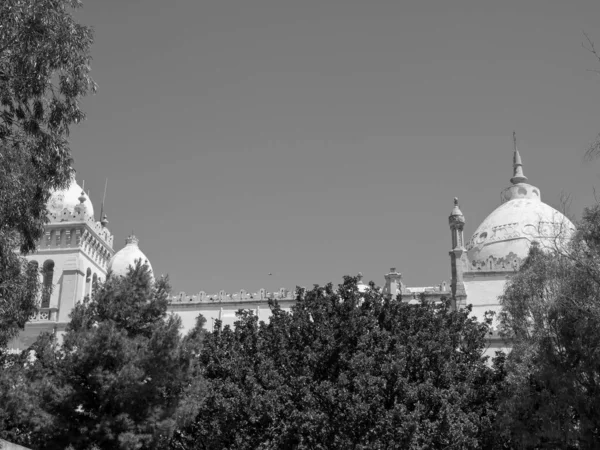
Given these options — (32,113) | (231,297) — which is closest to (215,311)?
(231,297)

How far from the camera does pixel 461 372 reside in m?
22.0

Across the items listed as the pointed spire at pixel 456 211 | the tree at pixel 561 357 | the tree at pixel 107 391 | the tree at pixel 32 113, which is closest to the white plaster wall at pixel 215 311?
the pointed spire at pixel 456 211

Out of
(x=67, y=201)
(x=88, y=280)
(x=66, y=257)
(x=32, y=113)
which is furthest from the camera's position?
(x=67, y=201)

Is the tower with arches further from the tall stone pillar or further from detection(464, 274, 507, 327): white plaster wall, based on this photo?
detection(464, 274, 507, 327): white plaster wall

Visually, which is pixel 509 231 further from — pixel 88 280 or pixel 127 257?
pixel 88 280

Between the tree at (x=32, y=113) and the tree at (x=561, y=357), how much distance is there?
12.1 m

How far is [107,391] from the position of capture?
18.9 m

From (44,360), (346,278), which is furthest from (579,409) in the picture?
(44,360)

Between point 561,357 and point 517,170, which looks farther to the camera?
point 517,170

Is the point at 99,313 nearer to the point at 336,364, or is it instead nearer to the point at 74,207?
the point at 336,364

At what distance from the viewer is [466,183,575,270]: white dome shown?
37375 millimetres

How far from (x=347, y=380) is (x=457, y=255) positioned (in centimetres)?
1877

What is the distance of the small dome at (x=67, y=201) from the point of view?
39.2 metres

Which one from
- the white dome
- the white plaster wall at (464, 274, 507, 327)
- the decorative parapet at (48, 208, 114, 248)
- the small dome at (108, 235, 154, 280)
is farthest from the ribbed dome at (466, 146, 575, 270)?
the decorative parapet at (48, 208, 114, 248)
